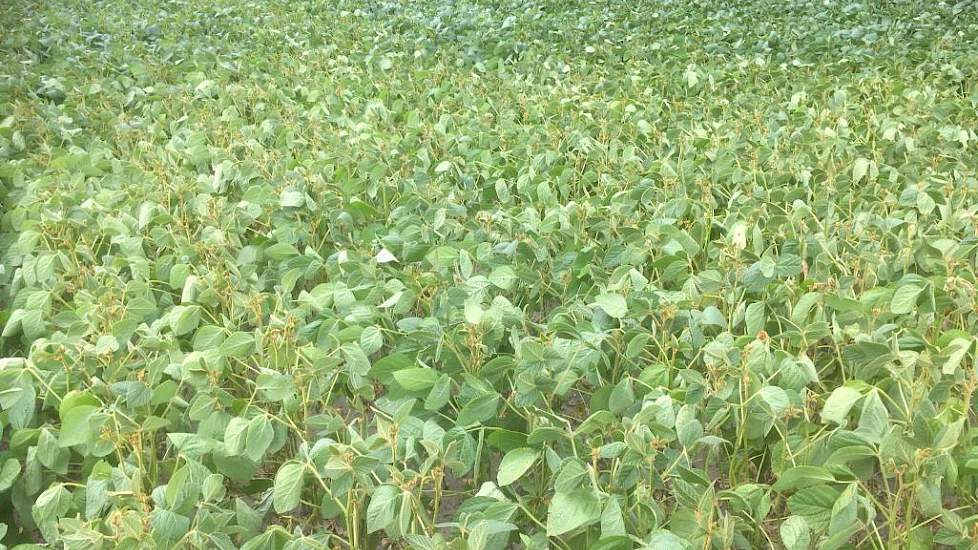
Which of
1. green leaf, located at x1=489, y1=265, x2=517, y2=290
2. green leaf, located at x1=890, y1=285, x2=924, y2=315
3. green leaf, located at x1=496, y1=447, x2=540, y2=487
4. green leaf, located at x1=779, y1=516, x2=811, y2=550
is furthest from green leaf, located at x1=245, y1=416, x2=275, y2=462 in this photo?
green leaf, located at x1=890, y1=285, x2=924, y2=315

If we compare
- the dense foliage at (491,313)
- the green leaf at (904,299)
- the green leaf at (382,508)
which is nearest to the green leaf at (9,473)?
the dense foliage at (491,313)

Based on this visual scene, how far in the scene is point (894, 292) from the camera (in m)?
1.72

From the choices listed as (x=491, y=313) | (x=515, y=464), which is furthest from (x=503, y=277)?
(x=515, y=464)

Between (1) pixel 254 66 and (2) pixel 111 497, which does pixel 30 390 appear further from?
(1) pixel 254 66

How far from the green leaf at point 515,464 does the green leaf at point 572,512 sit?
0.10 meters

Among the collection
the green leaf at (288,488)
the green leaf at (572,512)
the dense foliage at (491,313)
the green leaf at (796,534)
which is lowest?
the dense foliage at (491,313)

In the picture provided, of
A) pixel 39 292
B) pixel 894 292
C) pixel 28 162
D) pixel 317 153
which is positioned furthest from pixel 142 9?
pixel 894 292

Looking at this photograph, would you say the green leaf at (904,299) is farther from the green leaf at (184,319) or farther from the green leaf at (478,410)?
the green leaf at (184,319)

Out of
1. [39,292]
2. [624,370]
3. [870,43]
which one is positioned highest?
[39,292]

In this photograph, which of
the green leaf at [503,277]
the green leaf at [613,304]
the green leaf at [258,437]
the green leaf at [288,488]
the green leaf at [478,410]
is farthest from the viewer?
the green leaf at [503,277]

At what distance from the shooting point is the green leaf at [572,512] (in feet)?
3.77

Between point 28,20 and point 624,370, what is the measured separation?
16.8 feet

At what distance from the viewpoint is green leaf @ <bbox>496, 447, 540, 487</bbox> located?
128 cm

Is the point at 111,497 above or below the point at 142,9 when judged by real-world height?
above
